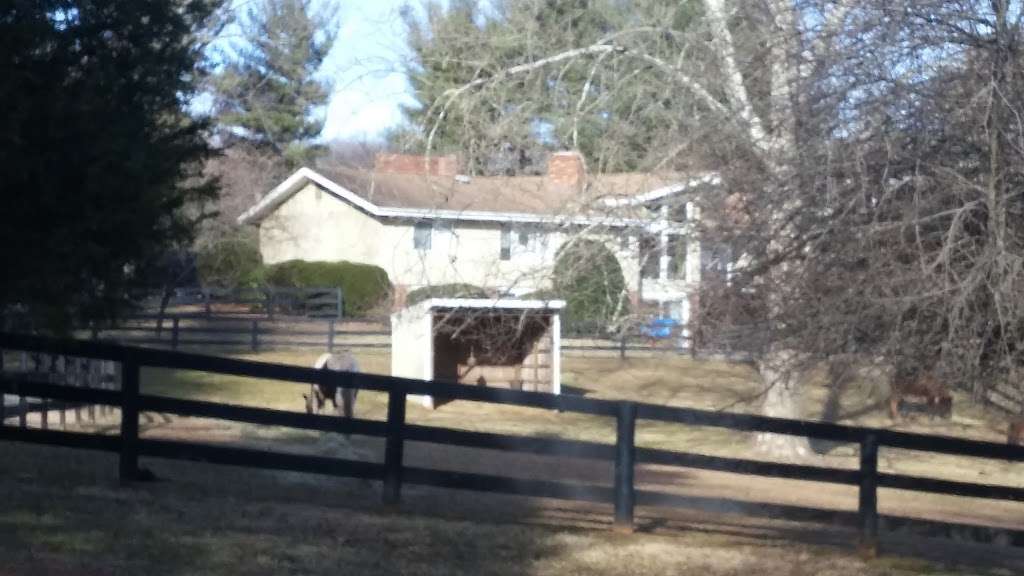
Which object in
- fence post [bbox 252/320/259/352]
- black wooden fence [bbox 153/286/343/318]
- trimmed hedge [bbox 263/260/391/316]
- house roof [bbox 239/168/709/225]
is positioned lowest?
fence post [bbox 252/320/259/352]

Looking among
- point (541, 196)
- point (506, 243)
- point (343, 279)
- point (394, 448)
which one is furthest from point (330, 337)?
point (394, 448)

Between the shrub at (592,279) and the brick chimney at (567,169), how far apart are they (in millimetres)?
862

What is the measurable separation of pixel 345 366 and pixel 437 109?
4.66 m

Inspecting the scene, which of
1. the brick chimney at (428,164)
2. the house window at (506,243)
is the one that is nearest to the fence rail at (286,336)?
the house window at (506,243)

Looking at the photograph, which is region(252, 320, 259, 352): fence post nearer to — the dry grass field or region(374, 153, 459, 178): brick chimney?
region(374, 153, 459, 178): brick chimney

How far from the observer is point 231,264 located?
165ft

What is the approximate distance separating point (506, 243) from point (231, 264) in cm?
3325

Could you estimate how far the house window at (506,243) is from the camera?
715 inches

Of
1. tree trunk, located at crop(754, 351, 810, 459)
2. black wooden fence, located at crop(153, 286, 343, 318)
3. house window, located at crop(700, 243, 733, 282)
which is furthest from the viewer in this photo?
black wooden fence, located at crop(153, 286, 343, 318)

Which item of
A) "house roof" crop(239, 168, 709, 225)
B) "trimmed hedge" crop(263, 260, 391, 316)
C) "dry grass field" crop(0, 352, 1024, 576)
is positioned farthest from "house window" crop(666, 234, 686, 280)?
"trimmed hedge" crop(263, 260, 391, 316)

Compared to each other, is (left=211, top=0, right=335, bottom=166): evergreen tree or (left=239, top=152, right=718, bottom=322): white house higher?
(left=211, top=0, right=335, bottom=166): evergreen tree

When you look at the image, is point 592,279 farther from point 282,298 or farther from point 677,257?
point 282,298

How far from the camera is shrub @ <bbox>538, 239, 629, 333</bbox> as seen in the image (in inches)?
640

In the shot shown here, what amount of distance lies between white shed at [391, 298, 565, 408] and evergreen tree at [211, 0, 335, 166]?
40.9 feet
